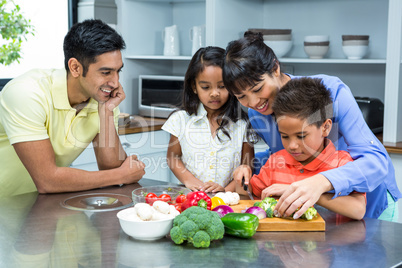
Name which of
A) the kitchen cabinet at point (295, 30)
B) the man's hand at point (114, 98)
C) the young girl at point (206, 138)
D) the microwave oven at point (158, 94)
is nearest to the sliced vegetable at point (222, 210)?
the young girl at point (206, 138)

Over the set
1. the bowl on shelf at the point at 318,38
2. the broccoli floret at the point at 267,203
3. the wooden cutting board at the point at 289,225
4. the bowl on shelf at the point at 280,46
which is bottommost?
the wooden cutting board at the point at 289,225

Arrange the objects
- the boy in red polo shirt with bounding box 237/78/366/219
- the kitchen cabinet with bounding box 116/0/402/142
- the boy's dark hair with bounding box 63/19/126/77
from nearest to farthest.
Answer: the boy in red polo shirt with bounding box 237/78/366/219, the boy's dark hair with bounding box 63/19/126/77, the kitchen cabinet with bounding box 116/0/402/142

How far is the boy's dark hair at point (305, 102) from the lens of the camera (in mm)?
1582

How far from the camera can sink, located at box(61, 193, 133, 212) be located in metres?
1.59

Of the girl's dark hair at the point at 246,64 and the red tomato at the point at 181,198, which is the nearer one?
the red tomato at the point at 181,198

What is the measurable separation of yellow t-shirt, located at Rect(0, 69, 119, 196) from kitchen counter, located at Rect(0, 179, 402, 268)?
403mm

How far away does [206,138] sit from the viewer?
221 cm

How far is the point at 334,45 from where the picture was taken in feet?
10.9

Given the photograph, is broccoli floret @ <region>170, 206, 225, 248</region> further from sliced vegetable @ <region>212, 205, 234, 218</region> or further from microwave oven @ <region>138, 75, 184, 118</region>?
microwave oven @ <region>138, 75, 184, 118</region>

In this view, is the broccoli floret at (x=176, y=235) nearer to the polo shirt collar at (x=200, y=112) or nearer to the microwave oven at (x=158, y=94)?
the polo shirt collar at (x=200, y=112)

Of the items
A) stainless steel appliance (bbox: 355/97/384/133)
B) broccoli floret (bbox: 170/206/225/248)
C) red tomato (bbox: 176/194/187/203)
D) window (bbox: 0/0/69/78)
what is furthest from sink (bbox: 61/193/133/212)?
window (bbox: 0/0/69/78)

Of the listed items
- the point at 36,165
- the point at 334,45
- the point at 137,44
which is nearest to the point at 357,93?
the point at 334,45

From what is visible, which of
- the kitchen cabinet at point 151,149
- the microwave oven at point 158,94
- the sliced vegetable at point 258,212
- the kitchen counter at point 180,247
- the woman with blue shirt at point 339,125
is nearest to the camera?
the kitchen counter at point 180,247

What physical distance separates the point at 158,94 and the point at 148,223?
242 centimetres
